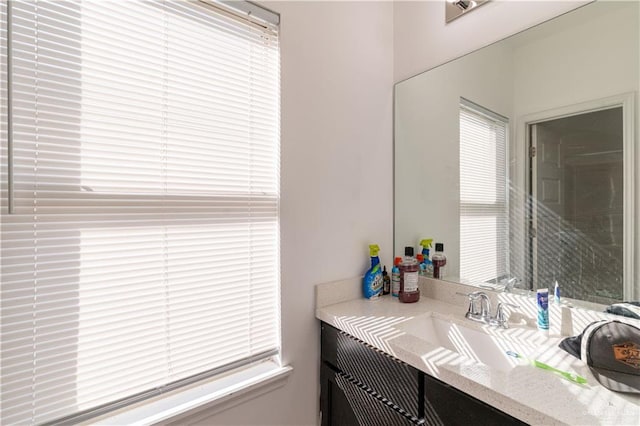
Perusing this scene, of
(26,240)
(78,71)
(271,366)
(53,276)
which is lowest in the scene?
(271,366)

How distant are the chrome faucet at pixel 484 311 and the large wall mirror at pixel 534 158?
0.35 feet

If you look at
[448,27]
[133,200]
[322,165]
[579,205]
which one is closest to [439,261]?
[579,205]

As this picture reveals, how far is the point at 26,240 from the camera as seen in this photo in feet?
2.69

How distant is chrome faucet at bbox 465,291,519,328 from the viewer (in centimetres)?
123

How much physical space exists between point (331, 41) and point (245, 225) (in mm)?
949

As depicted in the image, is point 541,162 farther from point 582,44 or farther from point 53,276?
point 53,276

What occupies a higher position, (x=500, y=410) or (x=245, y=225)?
(x=245, y=225)

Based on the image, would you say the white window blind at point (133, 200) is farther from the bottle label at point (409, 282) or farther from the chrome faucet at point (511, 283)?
the chrome faucet at point (511, 283)

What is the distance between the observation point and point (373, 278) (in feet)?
5.00

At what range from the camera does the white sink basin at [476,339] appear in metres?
1.08

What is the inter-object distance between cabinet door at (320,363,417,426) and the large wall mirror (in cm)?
69

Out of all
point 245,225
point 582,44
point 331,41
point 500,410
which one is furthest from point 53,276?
point 582,44

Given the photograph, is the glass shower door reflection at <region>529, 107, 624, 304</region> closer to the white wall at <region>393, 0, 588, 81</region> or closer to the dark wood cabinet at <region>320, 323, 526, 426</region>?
the white wall at <region>393, 0, 588, 81</region>

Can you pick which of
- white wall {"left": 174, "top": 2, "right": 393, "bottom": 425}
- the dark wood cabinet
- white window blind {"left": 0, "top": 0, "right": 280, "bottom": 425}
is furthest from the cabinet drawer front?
white window blind {"left": 0, "top": 0, "right": 280, "bottom": 425}
